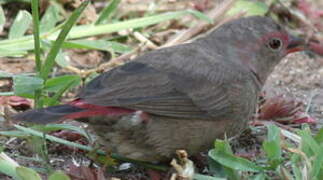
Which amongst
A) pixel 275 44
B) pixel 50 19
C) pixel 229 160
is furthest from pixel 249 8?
pixel 229 160

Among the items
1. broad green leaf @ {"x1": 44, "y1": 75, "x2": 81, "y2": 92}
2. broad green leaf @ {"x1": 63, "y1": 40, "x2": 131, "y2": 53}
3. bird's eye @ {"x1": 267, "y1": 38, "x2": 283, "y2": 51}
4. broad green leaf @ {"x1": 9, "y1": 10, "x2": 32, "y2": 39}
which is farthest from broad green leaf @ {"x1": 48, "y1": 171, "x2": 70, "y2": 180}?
broad green leaf @ {"x1": 9, "y1": 10, "x2": 32, "y2": 39}

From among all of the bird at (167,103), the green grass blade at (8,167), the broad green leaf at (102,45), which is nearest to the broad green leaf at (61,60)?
the broad green leaf at (102,45)

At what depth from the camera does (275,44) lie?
4680 millimetres

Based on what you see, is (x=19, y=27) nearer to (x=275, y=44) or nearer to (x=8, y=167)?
(x=275, y=44)

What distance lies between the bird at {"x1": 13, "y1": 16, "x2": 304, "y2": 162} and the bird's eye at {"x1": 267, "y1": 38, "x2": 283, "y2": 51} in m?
0.25

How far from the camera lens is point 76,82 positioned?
167 inches

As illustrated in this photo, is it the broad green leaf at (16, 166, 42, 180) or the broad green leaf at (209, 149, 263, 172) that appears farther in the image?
the broad green leaf at (209, 149, 263, 172)

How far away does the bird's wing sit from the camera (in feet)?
12.1

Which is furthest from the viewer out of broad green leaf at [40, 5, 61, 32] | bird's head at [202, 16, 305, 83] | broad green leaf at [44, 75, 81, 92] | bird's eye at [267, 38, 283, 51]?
broad green leaf at [40, 5, 61, 32]

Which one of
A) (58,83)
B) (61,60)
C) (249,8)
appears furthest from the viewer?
(249,8)

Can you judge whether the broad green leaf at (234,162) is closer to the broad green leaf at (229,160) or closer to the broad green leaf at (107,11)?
the broad green leaf at (229,160)

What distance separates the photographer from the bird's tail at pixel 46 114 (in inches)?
132

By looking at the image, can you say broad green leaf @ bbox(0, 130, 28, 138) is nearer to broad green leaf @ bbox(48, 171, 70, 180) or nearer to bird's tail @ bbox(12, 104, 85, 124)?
bird's tail @ bbox(12, 104, 85, 124)

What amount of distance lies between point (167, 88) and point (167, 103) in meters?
0.09
